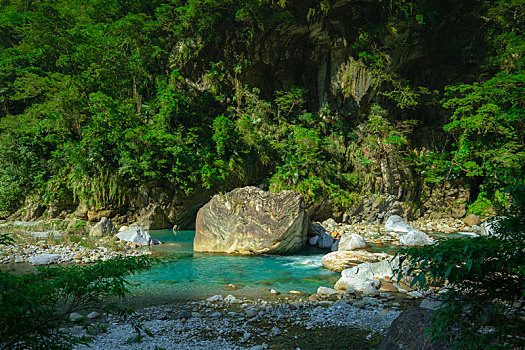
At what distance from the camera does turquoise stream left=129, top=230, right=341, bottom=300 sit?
19.1 ft

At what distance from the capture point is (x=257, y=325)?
4.08 m

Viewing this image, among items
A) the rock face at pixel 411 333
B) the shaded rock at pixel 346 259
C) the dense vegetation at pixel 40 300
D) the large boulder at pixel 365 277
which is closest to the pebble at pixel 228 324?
the large boulder at pixel 365 277

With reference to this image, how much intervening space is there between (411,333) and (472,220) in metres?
16.0

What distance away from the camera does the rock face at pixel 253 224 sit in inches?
357

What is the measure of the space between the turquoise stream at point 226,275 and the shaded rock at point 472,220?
10.7 m

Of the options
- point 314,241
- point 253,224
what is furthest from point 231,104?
point 314,241

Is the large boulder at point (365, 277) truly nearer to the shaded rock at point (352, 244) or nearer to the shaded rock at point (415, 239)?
the shaded rock at point (352, 244)

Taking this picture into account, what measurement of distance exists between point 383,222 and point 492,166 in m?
6.15

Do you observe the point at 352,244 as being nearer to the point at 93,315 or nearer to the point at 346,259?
the point at 346,259

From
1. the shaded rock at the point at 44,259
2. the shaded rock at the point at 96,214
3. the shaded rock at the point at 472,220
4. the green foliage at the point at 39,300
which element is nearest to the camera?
the green foliage at the point at 39,300

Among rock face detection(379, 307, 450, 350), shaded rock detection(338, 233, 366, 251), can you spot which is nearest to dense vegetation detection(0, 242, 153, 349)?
rock face detection(379, 307, 450, 350)

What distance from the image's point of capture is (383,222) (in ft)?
51.4

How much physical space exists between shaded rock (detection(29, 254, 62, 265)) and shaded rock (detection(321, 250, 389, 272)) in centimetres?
686

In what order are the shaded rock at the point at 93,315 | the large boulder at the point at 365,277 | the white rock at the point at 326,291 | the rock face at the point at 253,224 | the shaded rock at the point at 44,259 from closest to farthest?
the shaded rock at the point at 93,315, the white rock at the point at 326,291, the large boulder at the point at 365,277, the shaded rock at the point at 44,259, the rock face at the point at 253,224
